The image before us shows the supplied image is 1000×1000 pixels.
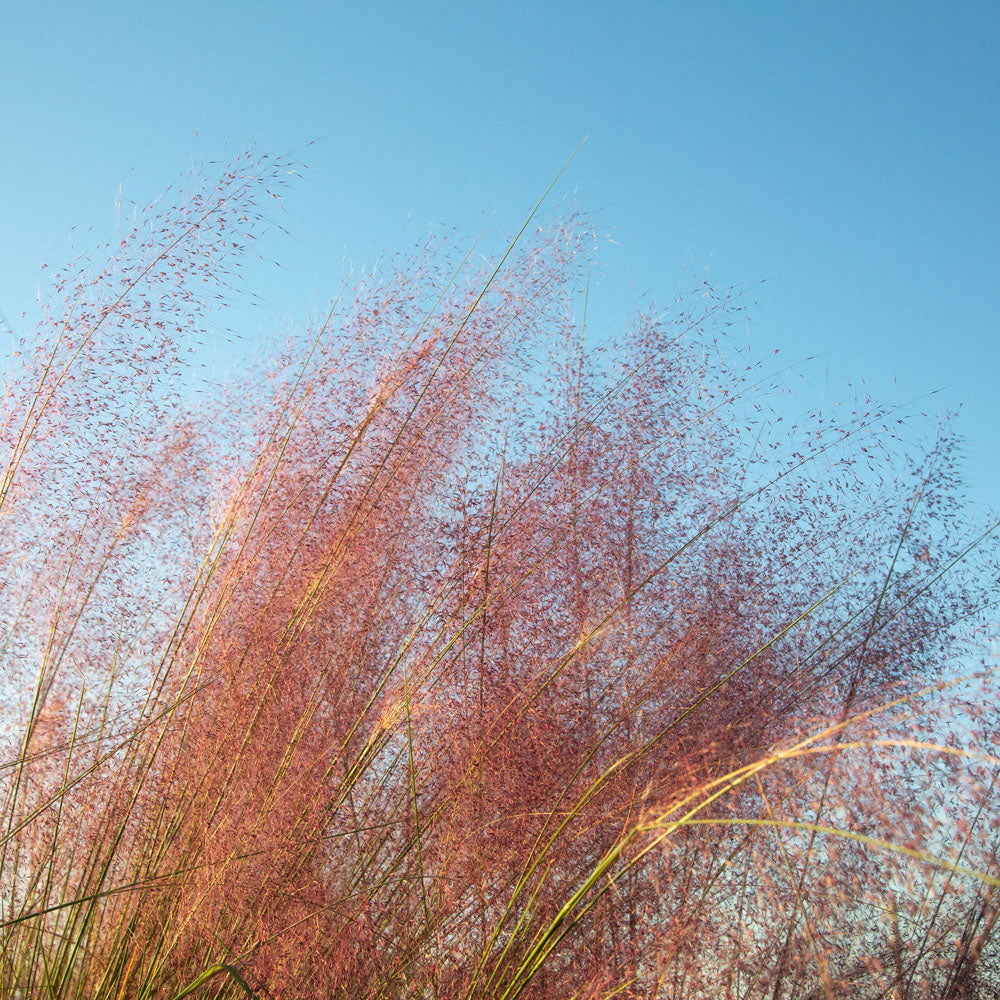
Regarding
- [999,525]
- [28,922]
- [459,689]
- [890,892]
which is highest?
[999,525]

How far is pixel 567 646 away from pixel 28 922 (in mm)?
1388

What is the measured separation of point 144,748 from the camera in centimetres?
233

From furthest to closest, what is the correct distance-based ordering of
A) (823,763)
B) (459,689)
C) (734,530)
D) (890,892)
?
(734,530) → (459,689) → (890,892) → (823,763)

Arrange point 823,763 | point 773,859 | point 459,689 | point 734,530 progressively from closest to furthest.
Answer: point 823,763 → point 773,859 → point 459,689 → point 734,530

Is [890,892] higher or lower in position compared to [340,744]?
lower

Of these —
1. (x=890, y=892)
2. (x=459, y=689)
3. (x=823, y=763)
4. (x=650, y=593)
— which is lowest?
(x=890, y=892)

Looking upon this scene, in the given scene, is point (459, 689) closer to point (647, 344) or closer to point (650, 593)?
point (650, 593)

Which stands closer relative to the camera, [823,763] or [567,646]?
[823,763]

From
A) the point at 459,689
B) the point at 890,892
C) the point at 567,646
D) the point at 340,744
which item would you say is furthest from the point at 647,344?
the point at 890,892

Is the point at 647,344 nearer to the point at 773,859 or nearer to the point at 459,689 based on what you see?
the point at 459,689

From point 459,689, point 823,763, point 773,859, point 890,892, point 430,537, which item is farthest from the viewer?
point 430,537

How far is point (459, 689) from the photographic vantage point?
2387 mm

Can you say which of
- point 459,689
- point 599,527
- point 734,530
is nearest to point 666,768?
point 459,689

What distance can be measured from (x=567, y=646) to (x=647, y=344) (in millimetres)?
1074
